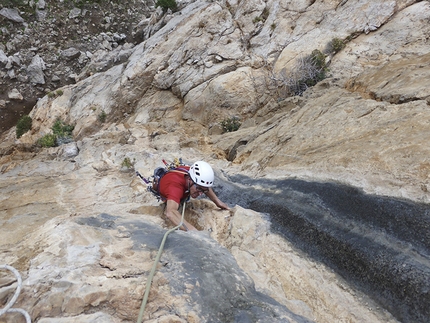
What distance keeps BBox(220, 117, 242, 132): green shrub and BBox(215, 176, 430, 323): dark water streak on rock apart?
7.01 m

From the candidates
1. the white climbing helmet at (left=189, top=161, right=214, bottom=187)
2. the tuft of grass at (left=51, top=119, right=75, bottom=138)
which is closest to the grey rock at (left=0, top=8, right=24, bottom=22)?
the tuft of grass at (left=51, top=119, right=75, bottom=138)

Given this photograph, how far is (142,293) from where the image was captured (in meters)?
3.20

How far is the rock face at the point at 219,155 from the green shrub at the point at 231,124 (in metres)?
0.32

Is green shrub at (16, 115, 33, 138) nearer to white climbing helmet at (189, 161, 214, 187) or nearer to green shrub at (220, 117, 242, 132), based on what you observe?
green shrub at (220, 117, 242, 132)

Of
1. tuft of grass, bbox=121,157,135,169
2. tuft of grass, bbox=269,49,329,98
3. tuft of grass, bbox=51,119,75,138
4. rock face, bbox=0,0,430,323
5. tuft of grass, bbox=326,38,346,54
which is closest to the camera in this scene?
rock face, bbox=0,0,430,323

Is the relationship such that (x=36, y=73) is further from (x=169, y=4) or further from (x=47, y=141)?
(x=47, y=141)

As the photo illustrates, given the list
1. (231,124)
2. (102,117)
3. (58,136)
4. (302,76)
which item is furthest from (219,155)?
(58,136)

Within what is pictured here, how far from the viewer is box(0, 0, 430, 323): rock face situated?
3342 millimetres

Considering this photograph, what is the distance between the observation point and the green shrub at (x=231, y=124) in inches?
514

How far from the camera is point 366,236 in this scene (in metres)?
4.48

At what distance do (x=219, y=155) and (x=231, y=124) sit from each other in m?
2.96

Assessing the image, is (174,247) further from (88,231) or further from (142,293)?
(88,231)

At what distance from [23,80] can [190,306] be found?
97.9ft

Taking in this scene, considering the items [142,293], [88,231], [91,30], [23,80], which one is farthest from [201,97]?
[91,30]
